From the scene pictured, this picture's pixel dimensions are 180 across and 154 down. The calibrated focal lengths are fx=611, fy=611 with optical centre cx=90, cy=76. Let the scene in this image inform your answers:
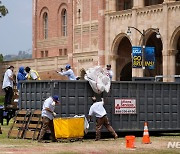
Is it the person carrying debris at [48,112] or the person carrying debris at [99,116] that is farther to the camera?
the person carrying debris at [99,116]

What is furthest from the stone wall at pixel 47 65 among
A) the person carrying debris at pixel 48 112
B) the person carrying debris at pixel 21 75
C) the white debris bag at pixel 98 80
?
the person carrying debris at pixel 48 112

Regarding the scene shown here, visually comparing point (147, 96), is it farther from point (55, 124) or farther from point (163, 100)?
point (55, 124)

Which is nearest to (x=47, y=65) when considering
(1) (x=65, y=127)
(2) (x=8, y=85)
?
(2) (x=8, y=85)

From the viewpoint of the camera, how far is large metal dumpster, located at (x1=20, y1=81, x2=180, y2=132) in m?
23.0

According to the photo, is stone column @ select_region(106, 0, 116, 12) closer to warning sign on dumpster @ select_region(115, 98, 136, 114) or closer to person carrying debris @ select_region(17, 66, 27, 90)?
person carrying debris @ select_region(17, 66, 27, 90)

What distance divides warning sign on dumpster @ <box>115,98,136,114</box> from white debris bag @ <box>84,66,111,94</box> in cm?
98

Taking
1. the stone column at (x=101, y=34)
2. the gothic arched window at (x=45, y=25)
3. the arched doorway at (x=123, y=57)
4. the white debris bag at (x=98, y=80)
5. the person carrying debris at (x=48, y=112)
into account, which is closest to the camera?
the person carrying debris at (x=48, y=112)

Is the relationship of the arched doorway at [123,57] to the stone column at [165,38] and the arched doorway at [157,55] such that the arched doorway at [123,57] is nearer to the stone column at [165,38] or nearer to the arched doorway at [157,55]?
the arched doorway at [157,55]

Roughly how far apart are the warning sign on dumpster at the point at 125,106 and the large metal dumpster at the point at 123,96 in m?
0.13

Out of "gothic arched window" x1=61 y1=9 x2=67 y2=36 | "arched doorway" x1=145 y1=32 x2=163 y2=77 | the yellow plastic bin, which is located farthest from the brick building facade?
the yellow plastic bin

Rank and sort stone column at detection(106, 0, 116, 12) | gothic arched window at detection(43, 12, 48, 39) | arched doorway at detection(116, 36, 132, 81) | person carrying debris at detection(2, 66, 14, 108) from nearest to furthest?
person carrying debris at detection(2, 66, 14, 108), stone column at detection(106, 0, 116, 12), arched doorway at detection(116, 36, 132, 81), gothic arched window at detection(43, 12, 48, 39)

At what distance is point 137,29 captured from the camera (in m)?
49.6

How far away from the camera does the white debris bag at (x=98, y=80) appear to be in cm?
2320

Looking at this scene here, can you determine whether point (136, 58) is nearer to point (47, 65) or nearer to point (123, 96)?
point (123, 96)
